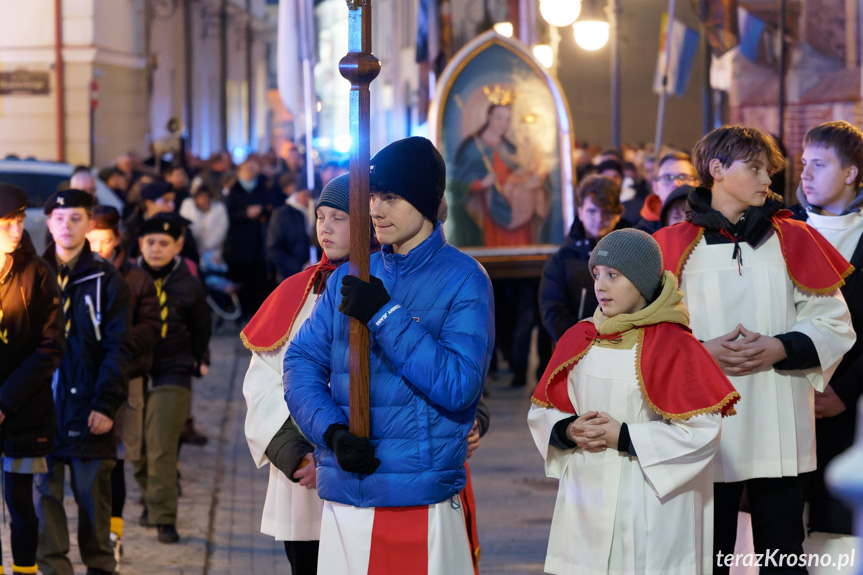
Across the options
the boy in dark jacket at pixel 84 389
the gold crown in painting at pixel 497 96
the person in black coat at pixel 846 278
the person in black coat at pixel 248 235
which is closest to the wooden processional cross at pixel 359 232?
the person in black coat at pixel 846 278

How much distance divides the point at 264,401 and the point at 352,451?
119 centimetres

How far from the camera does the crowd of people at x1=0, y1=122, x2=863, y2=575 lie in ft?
11.9

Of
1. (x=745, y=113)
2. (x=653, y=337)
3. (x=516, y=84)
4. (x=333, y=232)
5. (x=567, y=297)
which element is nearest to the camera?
(x=653, y=337)

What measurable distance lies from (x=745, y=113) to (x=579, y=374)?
13868mm

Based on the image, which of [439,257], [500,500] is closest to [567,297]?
[500,500]

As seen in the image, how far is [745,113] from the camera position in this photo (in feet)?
56.9

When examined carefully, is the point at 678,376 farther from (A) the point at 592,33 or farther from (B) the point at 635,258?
(A) the point at 592,33

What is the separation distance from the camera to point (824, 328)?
4711mm

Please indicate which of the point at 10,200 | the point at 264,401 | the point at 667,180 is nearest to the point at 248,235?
the point at 667,180

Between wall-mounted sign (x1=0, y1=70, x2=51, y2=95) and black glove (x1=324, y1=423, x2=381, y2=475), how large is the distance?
24.6 meters

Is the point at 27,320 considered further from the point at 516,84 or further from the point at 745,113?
the point at 745,113

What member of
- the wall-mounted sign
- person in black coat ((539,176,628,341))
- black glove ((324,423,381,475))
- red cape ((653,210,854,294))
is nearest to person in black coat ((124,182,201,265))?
person in black coat ((539,176,628,341))

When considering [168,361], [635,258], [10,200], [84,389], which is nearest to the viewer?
[635,258]

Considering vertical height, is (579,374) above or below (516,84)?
below
